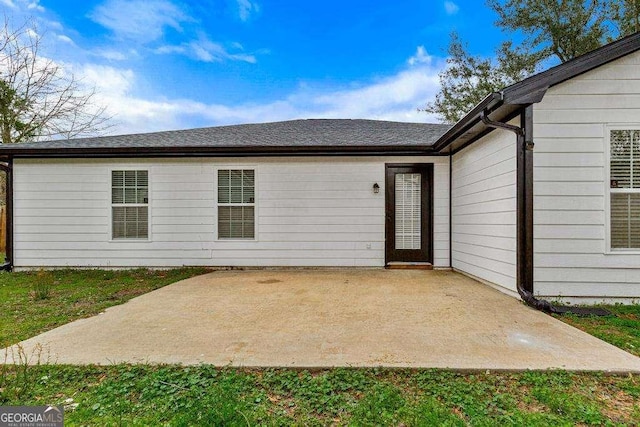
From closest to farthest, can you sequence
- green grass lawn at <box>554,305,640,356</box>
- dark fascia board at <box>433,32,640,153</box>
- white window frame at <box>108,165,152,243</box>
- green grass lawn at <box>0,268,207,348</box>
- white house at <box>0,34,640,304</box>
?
1. green grass lawn at <box>554,305,640,356</box>
2. green grass lawn at <box>0,268,207,348</box>
3. dark fascia board at <box>433,32,640,153</box>
4. white house at <box>0,34,640,304</box>
5. white window frame at <box>108,165,152,243</box>

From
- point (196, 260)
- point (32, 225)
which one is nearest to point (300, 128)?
point (196, 260)

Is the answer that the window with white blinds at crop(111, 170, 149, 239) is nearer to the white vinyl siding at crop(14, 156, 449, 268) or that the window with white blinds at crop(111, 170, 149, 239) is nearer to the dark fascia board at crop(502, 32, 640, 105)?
the white vinyl siding at crop(14, 156, 449, 268)

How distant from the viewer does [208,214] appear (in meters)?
6.64

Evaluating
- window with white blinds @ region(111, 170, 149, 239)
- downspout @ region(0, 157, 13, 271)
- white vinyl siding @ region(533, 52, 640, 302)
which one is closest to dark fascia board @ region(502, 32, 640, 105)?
white vinyl siding @ region(533, 52, 640, 302)

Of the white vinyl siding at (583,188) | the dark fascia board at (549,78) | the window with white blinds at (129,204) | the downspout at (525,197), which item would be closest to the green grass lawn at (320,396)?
the downspout at (525,197)

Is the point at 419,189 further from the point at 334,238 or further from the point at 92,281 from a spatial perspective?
the point at 92,281

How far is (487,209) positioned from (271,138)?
448 centimetres

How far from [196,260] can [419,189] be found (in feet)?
15.9

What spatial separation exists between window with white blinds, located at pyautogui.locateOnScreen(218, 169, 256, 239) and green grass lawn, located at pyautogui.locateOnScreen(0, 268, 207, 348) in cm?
99

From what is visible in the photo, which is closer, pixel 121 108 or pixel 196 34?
pixel 196 34

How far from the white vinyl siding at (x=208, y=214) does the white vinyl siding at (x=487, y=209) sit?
51cm

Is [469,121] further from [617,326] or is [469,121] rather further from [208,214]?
[208,214]

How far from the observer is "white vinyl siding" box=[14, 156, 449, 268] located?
656 cm

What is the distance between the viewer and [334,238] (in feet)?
21.6
